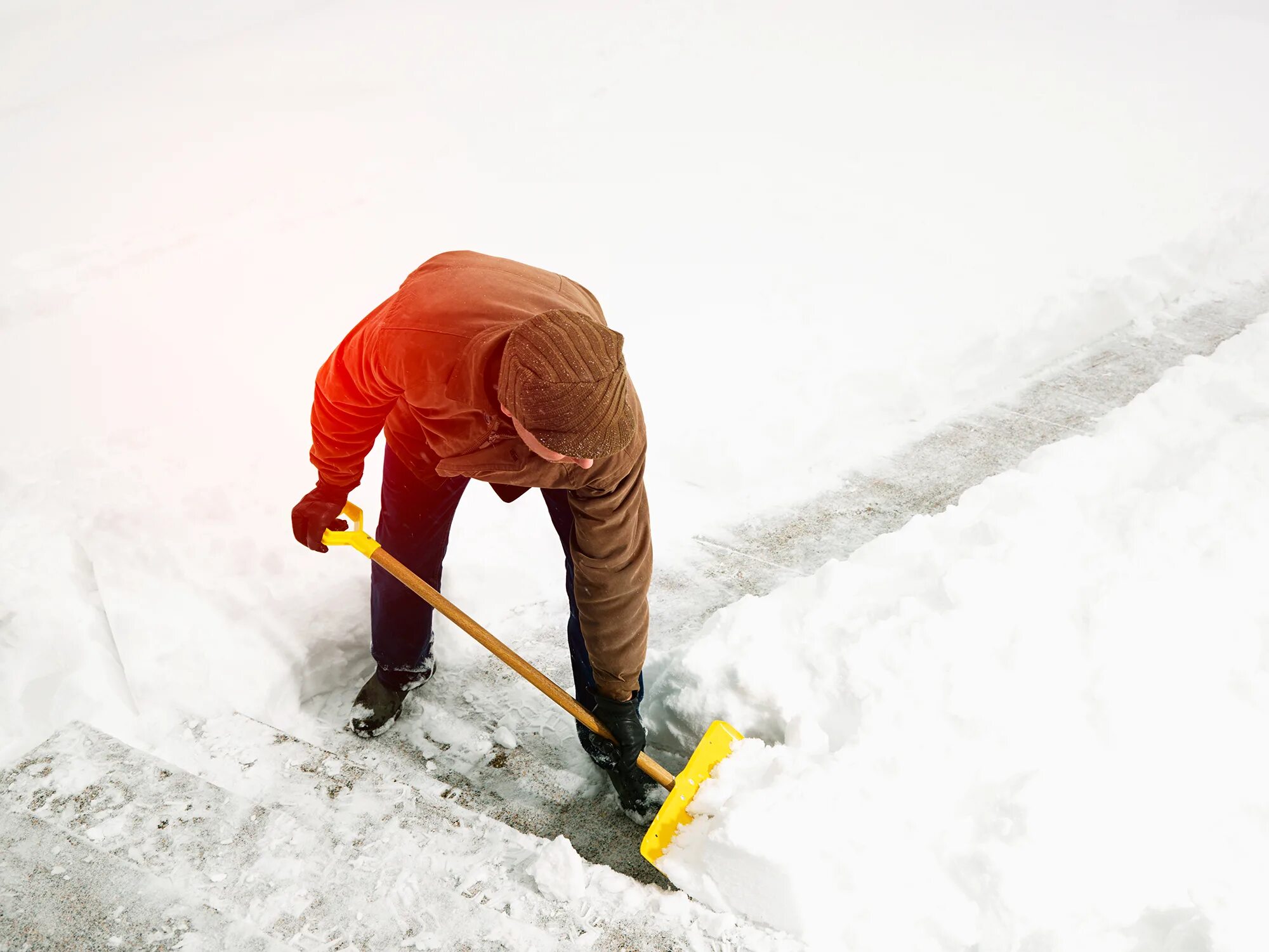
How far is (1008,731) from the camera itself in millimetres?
2068

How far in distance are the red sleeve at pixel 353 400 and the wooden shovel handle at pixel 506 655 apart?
23 centimetres

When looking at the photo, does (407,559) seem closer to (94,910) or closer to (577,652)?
(577,652)

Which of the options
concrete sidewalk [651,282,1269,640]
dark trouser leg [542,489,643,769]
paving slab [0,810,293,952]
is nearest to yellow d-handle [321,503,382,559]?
dark trouser leg [542,489,643,769]

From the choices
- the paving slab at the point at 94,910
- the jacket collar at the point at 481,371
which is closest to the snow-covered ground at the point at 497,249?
the paving slab at the point at 94,910

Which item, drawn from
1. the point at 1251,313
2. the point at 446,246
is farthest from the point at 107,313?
the point at 1251,313

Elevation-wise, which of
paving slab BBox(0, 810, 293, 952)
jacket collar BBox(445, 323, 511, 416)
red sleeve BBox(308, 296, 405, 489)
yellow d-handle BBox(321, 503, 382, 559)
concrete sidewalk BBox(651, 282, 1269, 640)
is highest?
jacket collar BBox(445, 323, 511, 416)

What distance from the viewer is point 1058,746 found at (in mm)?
2061

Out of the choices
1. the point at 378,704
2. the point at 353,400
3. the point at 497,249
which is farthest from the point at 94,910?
the point at 497,249

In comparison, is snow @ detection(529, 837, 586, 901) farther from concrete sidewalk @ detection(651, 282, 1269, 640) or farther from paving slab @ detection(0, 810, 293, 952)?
concrete sidewalk @ detection(651, 282, 1269, 640)

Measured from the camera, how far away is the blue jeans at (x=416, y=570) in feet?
7.31

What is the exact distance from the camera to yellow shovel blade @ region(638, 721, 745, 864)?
2.01 m

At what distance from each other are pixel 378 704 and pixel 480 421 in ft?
3.51

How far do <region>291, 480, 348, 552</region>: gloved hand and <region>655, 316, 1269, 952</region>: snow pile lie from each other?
0.95 meters

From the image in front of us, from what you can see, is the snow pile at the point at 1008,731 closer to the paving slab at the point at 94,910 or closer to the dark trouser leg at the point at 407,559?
the dark trouser leg at the point at 407,559
